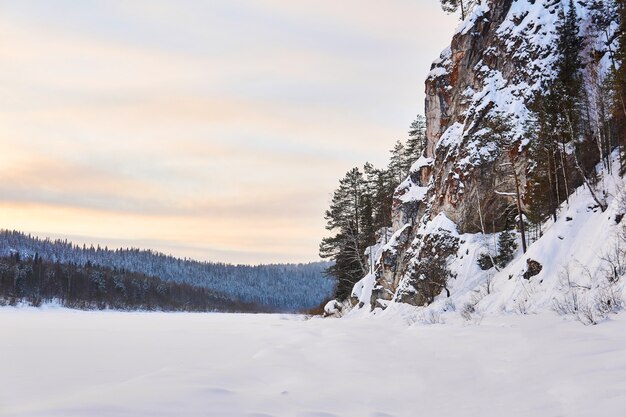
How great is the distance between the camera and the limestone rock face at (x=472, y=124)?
28875 mm

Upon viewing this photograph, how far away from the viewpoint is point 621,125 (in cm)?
2302

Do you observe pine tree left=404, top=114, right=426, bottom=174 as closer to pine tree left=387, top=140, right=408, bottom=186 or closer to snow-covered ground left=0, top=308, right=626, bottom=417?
pine tree left=387, top=140, right=408, bottom=186

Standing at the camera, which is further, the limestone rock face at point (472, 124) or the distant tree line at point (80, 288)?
the distant tree line at point (80, 288)

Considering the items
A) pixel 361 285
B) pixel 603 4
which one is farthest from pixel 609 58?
pixel 361 285

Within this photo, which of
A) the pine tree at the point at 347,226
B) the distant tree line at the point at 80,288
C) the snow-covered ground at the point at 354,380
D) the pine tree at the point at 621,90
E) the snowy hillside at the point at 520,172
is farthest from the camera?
the distant tree line at the point at 80,288

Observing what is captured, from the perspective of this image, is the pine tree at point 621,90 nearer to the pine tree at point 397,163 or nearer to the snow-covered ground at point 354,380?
the snow-covered ground at point 354,380

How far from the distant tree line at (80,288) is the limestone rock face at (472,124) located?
267ft

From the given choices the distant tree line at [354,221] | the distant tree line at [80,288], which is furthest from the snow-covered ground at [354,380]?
the distant tree line at [80,288]

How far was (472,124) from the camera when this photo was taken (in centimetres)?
3123

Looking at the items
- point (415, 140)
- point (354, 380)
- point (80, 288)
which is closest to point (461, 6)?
point (415, 140)

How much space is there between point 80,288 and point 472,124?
355 ft

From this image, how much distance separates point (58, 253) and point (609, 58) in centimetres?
18396

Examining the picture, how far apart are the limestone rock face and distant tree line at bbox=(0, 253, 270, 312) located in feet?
267

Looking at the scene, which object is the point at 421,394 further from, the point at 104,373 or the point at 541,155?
the point at 541,155
